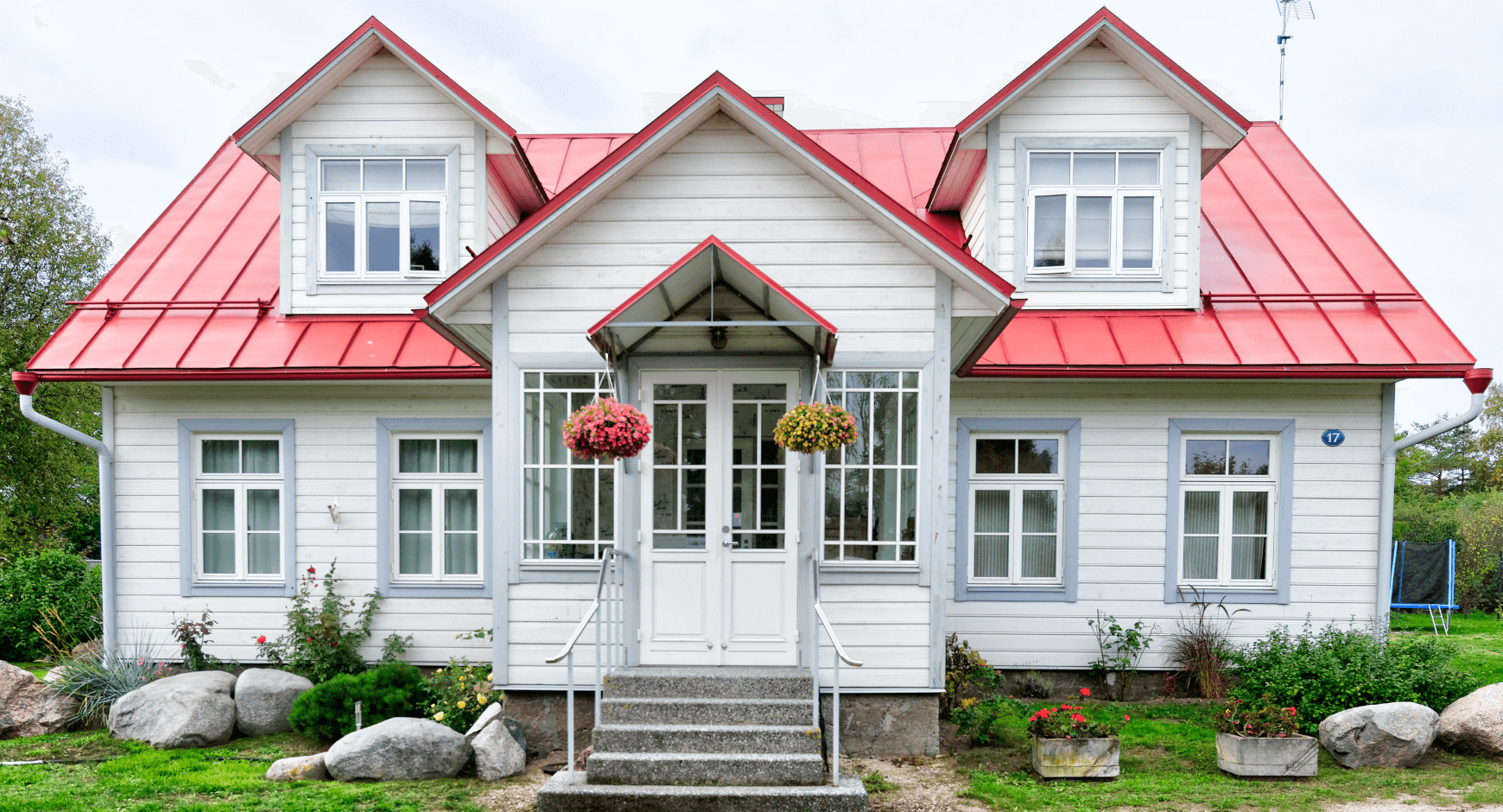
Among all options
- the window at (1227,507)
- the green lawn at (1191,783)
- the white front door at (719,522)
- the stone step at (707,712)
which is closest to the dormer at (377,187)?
the white front door at (719,522)

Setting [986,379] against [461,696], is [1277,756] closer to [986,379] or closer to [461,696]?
[986,379]

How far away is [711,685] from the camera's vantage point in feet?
20.2

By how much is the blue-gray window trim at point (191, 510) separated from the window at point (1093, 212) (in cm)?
767

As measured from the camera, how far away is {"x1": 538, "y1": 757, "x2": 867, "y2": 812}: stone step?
5262 mm

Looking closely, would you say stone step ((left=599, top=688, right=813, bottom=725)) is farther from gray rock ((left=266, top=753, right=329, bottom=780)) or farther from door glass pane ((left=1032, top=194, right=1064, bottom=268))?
door glass pane ((left=1032, top=194, right=1064, bottom=268))

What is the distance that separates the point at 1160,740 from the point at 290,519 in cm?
822

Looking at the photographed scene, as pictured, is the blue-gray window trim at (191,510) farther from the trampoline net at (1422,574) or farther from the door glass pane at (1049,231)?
Result: the trampoline net at (1422,574)

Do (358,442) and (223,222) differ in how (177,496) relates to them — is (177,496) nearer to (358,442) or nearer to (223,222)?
(358,442)

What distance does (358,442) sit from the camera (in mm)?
8508

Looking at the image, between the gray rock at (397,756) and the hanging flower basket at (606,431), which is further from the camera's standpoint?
the gray rock at (397,756)

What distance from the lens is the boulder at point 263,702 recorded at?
7270mm

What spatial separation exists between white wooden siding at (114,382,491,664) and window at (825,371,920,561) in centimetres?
384

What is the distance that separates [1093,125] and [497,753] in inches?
309

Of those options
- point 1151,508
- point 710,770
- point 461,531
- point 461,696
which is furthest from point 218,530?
point 1151,508
